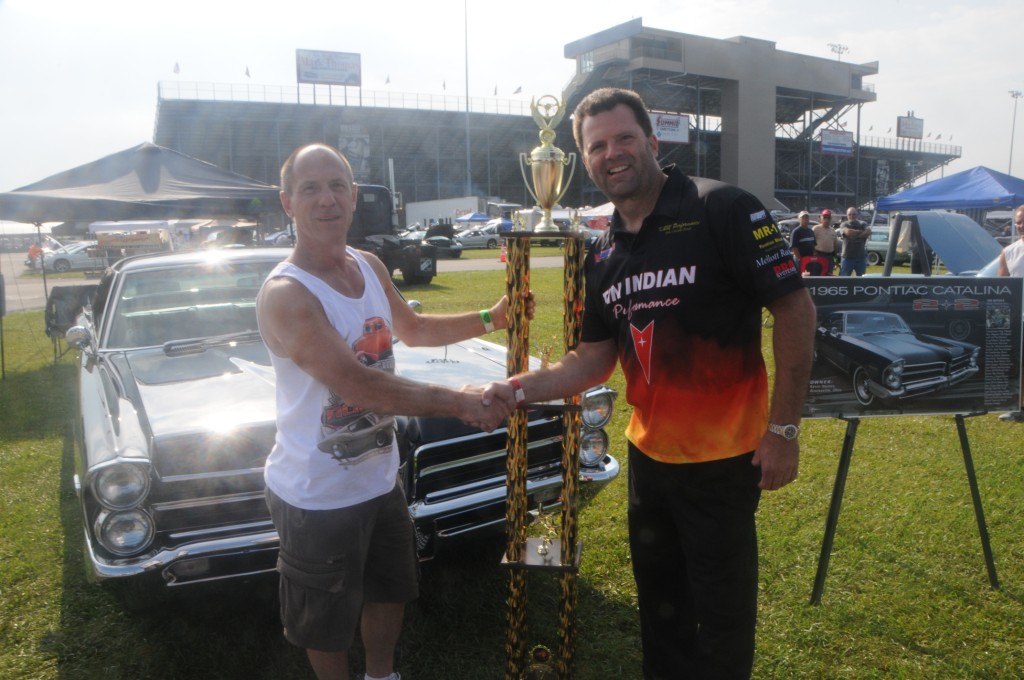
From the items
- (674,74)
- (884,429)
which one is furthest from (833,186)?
(884,429)

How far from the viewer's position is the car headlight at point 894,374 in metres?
3.18

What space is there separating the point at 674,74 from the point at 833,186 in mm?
21697

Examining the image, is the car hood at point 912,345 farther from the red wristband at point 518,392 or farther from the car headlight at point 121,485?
the car headlight at point 121,485

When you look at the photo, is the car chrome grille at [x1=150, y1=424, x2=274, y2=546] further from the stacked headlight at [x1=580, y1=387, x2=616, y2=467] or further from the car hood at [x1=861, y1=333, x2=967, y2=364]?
the car hood at [x1=861, y1=333, x2=967, y2=364]

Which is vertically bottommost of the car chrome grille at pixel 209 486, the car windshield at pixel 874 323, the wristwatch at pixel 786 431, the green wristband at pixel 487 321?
the car chrome grille at pixel 209 486

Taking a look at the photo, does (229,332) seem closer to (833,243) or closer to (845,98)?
(833,243)

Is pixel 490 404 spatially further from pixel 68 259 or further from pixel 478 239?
pixel 478 239

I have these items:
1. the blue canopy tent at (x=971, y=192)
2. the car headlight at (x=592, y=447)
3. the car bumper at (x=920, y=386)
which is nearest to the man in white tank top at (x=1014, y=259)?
the car bumper at (x=920, y=386)

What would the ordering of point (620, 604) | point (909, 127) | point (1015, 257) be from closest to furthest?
point (620, 604), point (1015, 257), point (909, 127)

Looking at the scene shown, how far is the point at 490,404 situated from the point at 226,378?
1701 mm

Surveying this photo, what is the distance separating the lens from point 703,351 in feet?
6.86

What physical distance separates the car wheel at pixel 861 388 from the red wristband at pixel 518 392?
5.63ft

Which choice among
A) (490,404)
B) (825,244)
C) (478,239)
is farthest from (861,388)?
(478,239)

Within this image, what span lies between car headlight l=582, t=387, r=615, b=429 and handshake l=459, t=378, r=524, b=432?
137 cm
